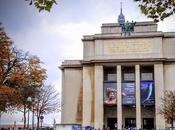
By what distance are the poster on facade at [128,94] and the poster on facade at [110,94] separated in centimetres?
167

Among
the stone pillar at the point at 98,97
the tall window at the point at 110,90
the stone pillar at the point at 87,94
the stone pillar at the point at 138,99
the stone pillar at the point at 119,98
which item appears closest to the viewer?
the stone pillar at the point at 138,99

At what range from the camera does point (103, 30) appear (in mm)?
85000

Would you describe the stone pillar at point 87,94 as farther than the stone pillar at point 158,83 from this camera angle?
Yes

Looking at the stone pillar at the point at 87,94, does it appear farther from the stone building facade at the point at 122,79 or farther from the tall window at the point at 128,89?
the tall window at the point at 128,89

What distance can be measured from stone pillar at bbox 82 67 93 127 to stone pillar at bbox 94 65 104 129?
205cm

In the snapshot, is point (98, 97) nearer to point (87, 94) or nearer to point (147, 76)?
Result: point (87, 94)

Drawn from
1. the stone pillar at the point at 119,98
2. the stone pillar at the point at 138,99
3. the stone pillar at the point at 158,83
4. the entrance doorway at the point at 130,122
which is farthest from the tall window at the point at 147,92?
the entrance doorway at the point at 130,122

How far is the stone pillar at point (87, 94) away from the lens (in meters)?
81.3

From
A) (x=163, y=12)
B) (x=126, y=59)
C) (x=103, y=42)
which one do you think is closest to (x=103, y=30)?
(x=103, y=42)

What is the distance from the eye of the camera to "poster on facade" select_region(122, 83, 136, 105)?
79.9 m

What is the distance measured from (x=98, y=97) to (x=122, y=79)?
19.1 ft

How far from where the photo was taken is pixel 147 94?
79.8 m

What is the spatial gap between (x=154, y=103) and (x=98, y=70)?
39.7ft

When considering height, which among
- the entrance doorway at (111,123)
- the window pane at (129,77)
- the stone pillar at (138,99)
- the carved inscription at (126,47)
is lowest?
the entrance doorway at (111,123)
